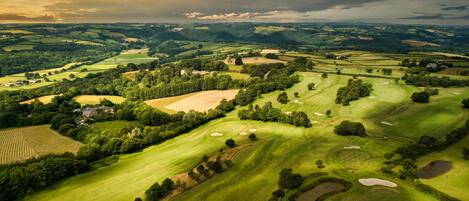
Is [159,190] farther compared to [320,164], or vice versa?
[320,164]

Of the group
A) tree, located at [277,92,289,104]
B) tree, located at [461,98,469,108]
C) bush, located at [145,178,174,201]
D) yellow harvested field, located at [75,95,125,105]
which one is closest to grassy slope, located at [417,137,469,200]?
tree, located at [461,98,469,108]

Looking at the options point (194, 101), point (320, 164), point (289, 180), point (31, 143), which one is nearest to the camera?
point (289, 180)

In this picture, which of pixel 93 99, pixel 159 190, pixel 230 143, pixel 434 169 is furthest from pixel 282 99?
pixel 93 99

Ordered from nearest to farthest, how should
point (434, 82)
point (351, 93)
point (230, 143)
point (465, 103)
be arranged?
1. point (230, 143)
2. point (465, 103)
3. point (351, 93)
4. point (434, 82)

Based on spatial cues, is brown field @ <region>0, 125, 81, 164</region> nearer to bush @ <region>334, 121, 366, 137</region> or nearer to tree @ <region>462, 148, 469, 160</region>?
bush @ <region>334, 121, 366, 137</region>

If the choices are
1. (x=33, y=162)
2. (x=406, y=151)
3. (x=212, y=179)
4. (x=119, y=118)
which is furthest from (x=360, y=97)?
(x=33, y=162)

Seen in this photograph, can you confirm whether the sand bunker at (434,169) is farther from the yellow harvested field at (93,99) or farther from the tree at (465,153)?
the yellow harvested field at (93,99)

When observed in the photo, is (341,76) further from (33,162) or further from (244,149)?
(33,162)

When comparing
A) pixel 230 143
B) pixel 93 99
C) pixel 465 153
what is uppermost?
pixel 465 153

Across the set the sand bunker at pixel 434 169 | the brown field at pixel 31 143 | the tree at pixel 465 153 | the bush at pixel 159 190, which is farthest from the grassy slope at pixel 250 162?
the brown field at pixel 31 143

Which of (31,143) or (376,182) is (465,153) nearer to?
(376,182)
